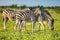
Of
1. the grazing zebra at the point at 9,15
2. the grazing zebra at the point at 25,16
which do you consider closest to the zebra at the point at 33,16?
the grazing zebra at the point at 25,16

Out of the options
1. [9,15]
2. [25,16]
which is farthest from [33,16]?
[9,15]

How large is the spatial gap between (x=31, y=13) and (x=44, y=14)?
2.81ft

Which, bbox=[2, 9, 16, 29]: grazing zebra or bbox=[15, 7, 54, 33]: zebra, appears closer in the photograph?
bbox=[15, 7, 54, 33]: zebra

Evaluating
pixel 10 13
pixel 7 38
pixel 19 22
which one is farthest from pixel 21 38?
pixel 10 13

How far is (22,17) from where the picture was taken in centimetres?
1233

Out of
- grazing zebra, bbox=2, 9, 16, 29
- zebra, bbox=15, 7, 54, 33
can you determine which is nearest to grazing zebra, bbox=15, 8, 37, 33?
zebra, bbox=15, 7, 54, 33

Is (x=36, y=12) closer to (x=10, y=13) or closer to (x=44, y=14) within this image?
(x=44, y=14)

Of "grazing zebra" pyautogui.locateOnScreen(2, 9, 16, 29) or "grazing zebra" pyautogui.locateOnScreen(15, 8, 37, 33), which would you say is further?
"grazing zebra" pyautogui.locateOnScreen(2, 9, 16, 29)

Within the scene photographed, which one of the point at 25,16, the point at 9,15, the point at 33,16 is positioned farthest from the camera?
the point at 9,15

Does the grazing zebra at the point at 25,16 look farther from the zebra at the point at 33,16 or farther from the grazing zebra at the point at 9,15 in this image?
the grazing zebra at the point at 9,15

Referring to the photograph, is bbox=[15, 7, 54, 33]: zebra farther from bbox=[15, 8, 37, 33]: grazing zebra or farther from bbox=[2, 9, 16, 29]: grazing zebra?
bbox=[2, 9, 16, 29]: grazing zebra

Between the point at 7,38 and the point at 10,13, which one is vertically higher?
the point at 10,13

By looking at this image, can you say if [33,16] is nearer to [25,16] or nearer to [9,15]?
[25,16]

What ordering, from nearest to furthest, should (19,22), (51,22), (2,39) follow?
(2,39), (19,22), (51,22)
